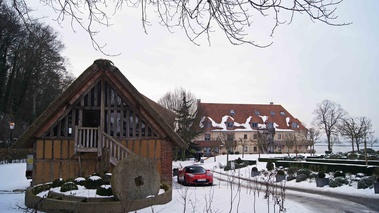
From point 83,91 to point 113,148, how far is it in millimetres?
2894

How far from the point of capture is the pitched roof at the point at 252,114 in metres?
57.8

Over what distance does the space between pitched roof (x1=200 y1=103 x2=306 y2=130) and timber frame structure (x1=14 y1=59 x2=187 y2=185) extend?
1620 inches

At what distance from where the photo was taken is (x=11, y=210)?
10469mm

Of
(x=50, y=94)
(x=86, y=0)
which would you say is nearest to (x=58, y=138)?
(x=86, y=0)

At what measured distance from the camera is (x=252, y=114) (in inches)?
2327

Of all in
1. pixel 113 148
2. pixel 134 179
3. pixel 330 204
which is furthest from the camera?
pixel 113 148

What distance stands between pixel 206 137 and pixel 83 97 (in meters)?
41.0

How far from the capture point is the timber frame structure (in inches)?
560

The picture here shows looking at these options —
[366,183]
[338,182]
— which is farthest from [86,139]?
[366,183]

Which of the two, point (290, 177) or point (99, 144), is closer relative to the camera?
point (99, 144)

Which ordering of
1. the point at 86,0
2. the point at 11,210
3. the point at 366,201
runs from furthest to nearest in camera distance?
the point at 366,201 < the point at 11,210 < the point at 86,0

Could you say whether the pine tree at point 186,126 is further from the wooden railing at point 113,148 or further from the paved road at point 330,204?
the wooden railing at point 113,148

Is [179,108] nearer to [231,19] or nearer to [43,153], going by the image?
[43,153]

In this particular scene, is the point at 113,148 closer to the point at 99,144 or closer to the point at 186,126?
the point at 99,144
